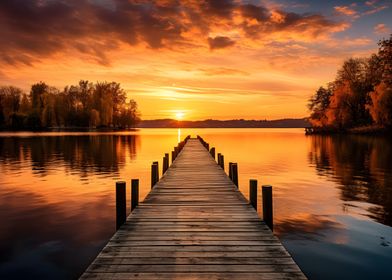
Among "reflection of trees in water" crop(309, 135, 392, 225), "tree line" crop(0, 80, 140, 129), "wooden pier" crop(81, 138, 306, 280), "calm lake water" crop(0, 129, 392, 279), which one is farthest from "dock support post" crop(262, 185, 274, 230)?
"tree line" crop(0, 80, 140, 129)

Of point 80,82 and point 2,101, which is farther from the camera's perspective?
point 80,82

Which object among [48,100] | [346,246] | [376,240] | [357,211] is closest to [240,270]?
[346,246]

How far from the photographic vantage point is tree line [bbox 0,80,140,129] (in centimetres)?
9688

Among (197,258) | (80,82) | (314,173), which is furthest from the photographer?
(80,82)

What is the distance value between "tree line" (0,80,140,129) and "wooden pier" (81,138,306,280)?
92124mm

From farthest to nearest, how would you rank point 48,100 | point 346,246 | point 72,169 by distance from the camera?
point 48,100
point 72,169
point 346,246

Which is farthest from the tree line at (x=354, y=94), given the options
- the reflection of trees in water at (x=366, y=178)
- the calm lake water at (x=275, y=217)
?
the calm lake water at (x=275, y=217)

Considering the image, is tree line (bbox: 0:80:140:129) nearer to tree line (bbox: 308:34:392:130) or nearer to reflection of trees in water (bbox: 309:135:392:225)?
tree line (bbox: 308:34:392:130)

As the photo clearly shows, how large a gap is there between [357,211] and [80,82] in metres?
110

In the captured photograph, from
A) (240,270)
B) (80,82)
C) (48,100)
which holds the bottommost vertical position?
(240,270)

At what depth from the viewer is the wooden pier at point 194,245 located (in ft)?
16.8

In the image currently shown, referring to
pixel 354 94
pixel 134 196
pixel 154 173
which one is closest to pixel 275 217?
pixel 154 173

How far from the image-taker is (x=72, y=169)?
86.4ft

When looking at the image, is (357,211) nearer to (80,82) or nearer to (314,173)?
(314,173)
